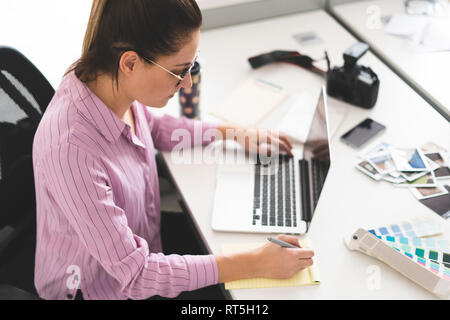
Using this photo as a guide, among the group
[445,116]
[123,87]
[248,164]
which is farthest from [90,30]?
[445,116]

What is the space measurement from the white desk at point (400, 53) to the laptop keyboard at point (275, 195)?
23.4 inches

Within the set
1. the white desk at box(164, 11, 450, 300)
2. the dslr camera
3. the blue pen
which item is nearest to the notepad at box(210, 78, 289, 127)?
the white desk at box(164, 11, 450, 300)

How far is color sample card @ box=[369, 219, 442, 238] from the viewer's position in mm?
1075

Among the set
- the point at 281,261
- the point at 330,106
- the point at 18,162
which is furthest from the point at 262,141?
the point at 18,162

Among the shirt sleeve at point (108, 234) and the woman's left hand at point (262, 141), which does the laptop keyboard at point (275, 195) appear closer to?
the woman's left hand at point (262, 141)

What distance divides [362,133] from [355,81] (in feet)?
0.61

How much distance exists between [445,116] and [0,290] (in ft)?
4.52

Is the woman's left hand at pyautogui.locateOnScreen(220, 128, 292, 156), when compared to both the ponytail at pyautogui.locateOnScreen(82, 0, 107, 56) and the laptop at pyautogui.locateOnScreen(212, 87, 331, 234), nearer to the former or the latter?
the laptop at pyautogui.locateOnScreen(212, 87, 331, 234)

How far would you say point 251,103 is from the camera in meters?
1.50

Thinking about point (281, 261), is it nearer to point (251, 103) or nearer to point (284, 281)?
point (284, 281)

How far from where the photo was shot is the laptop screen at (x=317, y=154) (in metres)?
1.08

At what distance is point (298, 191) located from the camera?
3.93ft

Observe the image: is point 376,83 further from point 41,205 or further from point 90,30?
point 41,205

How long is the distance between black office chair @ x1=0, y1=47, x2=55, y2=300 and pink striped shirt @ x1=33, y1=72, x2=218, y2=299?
0.31ft
